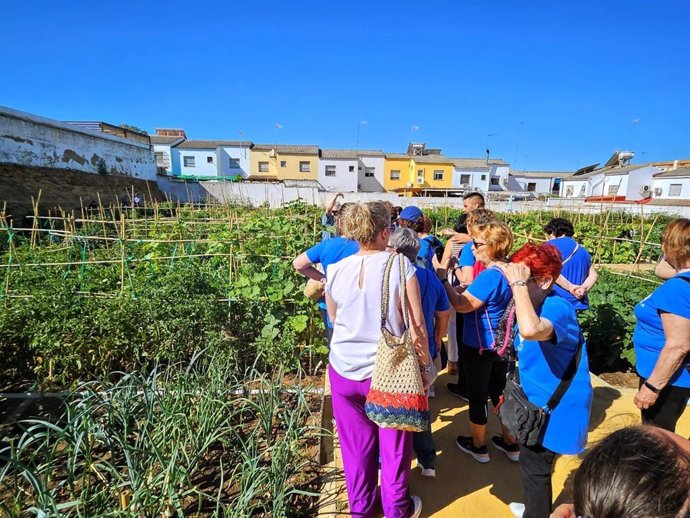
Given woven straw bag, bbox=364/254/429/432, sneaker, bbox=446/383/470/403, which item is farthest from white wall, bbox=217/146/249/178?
woven straw bag, bbox=364/254/429/432

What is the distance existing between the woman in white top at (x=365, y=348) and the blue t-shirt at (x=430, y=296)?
20cm

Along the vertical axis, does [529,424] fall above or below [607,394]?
above

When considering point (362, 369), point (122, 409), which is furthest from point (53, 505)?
point (362, 369)

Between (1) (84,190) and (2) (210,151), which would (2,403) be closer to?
(1) (84,190)

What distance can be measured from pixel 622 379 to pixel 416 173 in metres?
40.2

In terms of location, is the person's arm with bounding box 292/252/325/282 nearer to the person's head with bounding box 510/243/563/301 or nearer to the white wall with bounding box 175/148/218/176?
the person's head with bounding box 510/243/563/301

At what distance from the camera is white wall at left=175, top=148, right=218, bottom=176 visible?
131ft

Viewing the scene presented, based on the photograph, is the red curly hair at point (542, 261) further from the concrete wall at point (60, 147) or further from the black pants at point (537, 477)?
the concrete wall at point (60, 147)

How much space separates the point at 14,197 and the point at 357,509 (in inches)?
634

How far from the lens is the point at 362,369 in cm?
176

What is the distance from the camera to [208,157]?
3994 centimetres

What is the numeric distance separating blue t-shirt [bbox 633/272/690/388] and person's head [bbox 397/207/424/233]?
1.70 meters

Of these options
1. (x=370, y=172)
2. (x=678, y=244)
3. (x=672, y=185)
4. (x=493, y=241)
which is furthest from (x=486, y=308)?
(x=370, y=172)

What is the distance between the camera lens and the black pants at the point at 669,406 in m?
1.90
